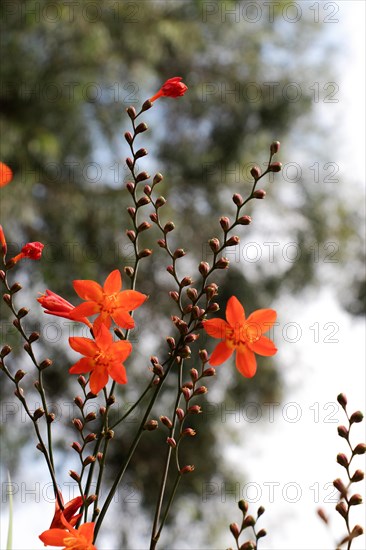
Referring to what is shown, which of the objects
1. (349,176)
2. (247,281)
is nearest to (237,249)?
(247,281)

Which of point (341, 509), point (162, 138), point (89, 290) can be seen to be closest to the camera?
point (341, 509)

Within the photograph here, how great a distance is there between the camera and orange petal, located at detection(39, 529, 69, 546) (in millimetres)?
491

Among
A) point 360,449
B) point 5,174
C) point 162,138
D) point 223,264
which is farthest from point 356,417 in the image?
point 162,138

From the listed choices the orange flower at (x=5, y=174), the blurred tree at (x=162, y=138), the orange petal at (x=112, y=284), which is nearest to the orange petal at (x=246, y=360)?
the orange petal at (x=112, y=284)

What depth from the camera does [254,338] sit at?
565 millimetres

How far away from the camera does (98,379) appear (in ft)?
1.78

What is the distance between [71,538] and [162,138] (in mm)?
3191

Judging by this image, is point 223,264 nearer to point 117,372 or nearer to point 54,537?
point 117,372

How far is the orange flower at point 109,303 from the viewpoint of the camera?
55 centimetres

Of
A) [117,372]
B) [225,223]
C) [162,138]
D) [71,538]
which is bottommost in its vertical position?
[71,538]

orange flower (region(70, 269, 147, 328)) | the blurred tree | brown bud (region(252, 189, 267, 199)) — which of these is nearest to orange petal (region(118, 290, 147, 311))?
orange flower (region(70, 269, 147, 328))

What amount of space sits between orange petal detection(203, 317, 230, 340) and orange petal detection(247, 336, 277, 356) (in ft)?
0.07

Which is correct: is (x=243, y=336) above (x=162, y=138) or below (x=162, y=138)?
below

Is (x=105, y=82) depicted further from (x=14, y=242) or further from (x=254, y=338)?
(x=254, y=338)
